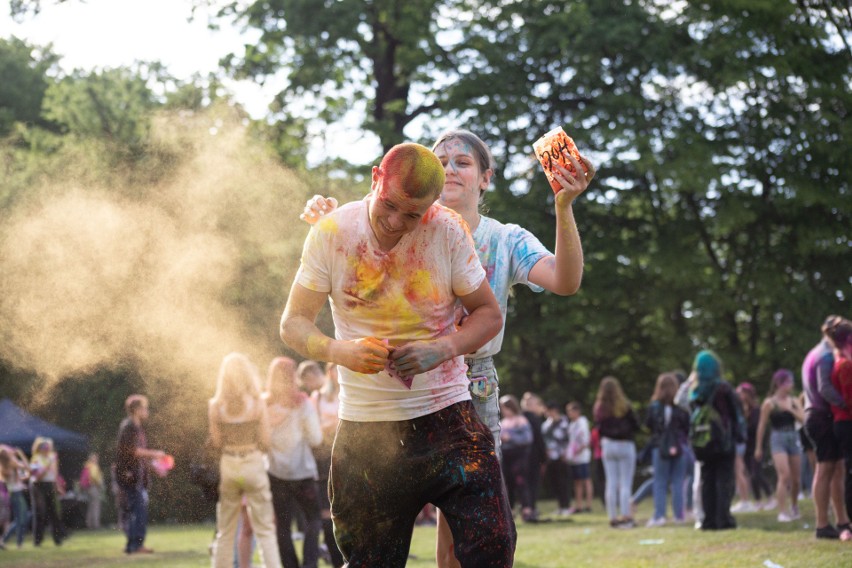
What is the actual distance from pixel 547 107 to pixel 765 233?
21.6 ft

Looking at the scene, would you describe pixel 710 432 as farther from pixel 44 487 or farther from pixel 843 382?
pixel 44 487

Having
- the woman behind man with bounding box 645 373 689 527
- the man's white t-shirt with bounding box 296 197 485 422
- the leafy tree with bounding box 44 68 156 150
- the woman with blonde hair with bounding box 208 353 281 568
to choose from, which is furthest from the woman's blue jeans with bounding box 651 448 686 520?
the leafy tree with bounding box 44 68 156 150

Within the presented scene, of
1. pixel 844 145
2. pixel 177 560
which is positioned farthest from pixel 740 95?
pixel 177 560

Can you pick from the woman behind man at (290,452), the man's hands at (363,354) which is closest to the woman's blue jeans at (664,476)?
the woman behind man at (290,452)

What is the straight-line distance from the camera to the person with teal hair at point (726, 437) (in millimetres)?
12977

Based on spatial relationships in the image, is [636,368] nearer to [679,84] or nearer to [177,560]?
[679,84]

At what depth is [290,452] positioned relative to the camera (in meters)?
10.1

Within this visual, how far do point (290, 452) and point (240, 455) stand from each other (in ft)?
2.67

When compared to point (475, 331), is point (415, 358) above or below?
below

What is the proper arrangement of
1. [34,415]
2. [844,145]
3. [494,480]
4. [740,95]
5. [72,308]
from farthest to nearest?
[740,95], [844,145], [34,415], [72,308], [494,480]

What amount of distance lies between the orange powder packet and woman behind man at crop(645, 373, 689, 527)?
11083 millimetres

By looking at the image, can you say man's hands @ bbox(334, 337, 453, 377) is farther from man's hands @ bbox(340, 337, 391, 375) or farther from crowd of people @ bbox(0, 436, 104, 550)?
crowd of people @ bbox(0, 436, 104, 550)

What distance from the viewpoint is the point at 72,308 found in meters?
10.8

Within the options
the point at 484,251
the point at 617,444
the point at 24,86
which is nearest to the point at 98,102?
the point at 24,86
